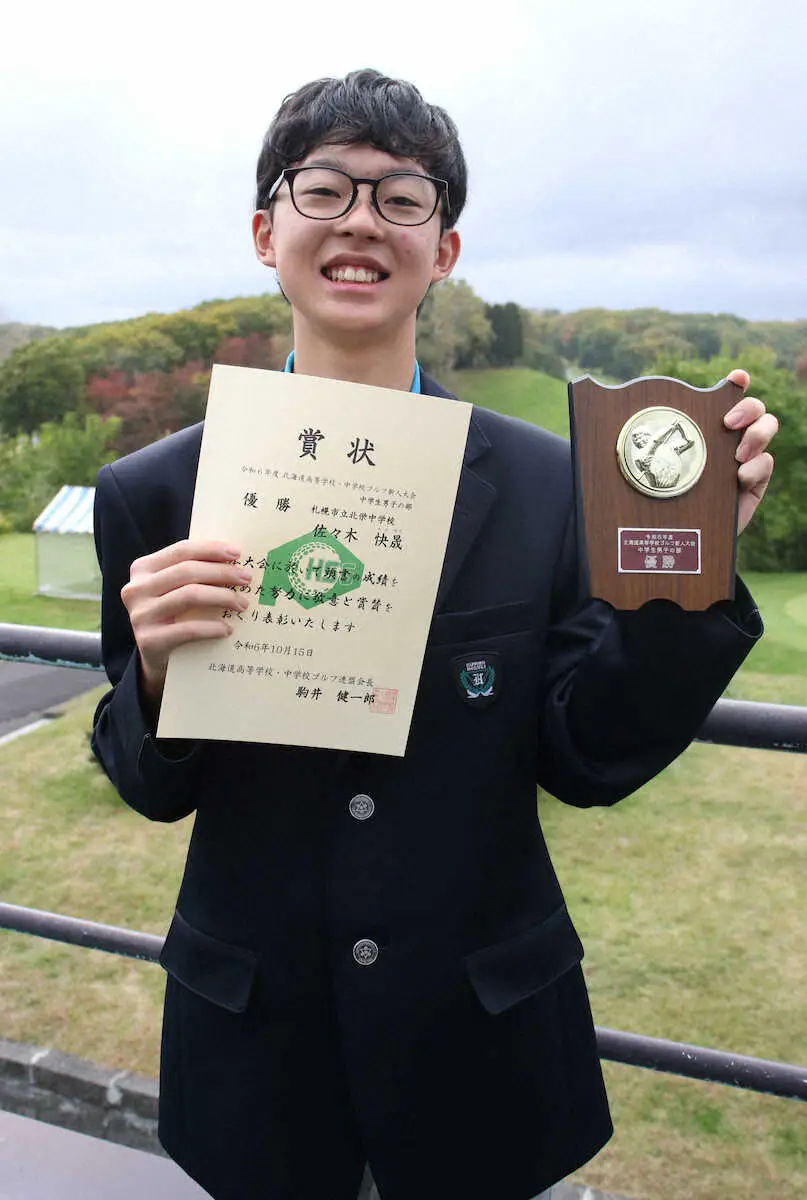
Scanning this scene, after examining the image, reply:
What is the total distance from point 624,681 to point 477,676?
0.17 meters

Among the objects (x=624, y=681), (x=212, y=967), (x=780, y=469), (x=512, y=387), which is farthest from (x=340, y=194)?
(x=780, y=469)

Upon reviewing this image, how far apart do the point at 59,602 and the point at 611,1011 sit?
50.0ft

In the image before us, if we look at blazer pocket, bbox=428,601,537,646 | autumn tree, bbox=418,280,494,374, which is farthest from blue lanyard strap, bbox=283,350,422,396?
autumn tree, bbox=418,280,494,374

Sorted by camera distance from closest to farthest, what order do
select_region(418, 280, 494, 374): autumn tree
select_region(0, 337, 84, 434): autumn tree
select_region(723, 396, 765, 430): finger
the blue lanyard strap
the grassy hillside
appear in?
select_region(723, 396, 765, 430): finger, the blue lanyard strap, select_region(418, 280, 494, 374): autumn tree, the grassy hillside, select_region(0, 337, 84, 434): autumn tree

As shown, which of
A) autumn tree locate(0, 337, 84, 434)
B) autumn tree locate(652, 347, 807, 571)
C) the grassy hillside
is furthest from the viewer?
autumn tree locate(0, 337, 84, 434)

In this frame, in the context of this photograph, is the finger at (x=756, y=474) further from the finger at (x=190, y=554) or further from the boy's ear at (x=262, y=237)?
the boy's ear at (x=262, y=237)

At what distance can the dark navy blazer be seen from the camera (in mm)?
994

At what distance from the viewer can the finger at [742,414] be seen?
0.83m

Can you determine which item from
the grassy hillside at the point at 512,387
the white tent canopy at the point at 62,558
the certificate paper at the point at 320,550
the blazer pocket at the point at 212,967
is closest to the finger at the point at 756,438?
the certificate paper at the point at 320,550

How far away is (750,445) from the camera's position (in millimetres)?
838

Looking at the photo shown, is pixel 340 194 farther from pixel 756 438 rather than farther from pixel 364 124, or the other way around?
pixel 756 438

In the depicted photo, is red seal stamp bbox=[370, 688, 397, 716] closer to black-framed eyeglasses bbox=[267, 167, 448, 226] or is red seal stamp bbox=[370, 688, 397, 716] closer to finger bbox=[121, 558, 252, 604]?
finger bbox=[121, 558, 252, 604]

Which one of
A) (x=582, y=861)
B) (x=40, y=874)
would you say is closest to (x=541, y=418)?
(x=582, y=861)

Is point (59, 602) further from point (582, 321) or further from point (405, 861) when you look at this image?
point (405, 861)
